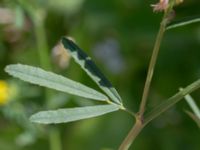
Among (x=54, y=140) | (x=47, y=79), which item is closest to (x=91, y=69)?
(x=47, y=79)

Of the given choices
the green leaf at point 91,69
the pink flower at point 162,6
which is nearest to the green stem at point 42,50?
the green leaf at point 91,69

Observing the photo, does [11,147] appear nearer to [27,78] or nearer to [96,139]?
[96,139]

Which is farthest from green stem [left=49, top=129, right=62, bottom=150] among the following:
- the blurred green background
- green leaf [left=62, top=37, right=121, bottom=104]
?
green leaf [left=62, top=37, right=121, bottom=104]

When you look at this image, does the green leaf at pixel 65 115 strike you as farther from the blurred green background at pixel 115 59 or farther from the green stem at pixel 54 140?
the blurred green background at pixel 115 59

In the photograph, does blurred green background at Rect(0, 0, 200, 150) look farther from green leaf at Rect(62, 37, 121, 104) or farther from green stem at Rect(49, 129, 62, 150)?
green leaf at Rect(62, 37, 121, 104)

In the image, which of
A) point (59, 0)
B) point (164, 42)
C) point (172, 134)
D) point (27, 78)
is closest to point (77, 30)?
point (59, 0)

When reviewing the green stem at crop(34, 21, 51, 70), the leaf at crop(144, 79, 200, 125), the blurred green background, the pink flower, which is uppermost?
the pink flower

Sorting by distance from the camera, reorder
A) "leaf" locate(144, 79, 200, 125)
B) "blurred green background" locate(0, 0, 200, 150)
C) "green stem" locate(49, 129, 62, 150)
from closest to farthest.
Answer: "leaf" locate(144, 79, 200, 125), "green stem" locate(49, 129, 62, 150), "blurred green background" locate(0, 0, 200, 150)
